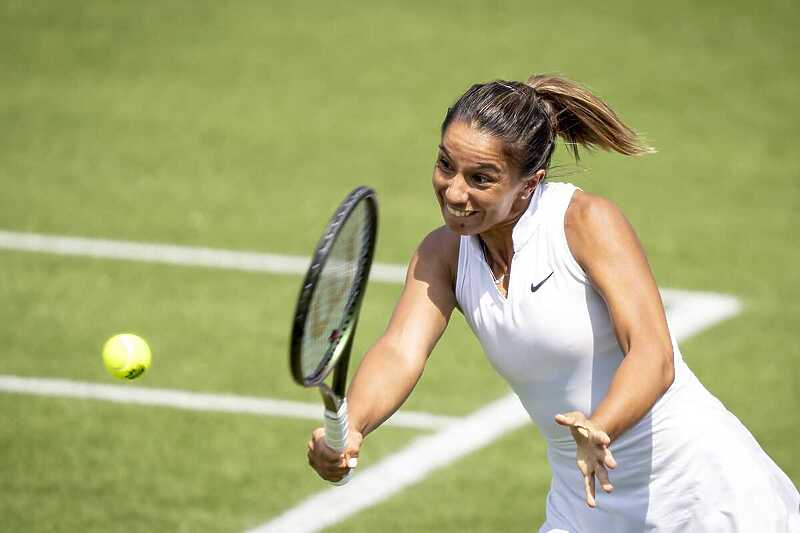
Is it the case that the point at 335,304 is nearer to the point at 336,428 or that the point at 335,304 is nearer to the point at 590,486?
the point at 336,428

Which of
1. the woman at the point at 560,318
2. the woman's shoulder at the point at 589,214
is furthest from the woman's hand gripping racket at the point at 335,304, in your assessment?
the woman's shoulder at the point at 589,214

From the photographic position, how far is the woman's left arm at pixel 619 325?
146 inches

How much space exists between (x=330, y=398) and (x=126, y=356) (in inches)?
92.5

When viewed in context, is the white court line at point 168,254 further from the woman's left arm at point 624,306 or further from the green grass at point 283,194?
the woman's left arm at point 624,306

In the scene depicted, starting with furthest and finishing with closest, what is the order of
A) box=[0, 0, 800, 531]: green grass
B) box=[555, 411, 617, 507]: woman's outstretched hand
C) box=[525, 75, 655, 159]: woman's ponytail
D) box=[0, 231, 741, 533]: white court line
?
box=[0, 0, 800, 531]: green grass < box=[0, 231, 741, 533]: white court line < box=[525, 75, 655, 159]: woman's ponytail < box=[555, 411, 617, 507]: woman's outstretched hand

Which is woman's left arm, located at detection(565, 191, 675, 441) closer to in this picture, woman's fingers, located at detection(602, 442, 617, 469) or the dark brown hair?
woman's fingers, located at detection(602, 442, 617, 469)

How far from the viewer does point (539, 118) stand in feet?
14.0

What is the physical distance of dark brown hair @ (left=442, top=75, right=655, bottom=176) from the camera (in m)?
4.15

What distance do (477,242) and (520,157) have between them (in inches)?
14.7

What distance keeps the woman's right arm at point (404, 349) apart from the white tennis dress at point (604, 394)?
0.12m

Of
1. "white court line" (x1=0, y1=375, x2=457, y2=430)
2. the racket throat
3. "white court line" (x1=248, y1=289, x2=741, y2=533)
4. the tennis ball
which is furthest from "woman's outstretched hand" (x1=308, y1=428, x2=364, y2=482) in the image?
"white court line" (x1=0, y1=375, x2=457, y2=430)

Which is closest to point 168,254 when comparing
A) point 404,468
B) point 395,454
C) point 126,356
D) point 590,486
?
point 395,454

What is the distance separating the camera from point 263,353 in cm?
811

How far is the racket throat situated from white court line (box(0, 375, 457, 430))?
3.45 metres
